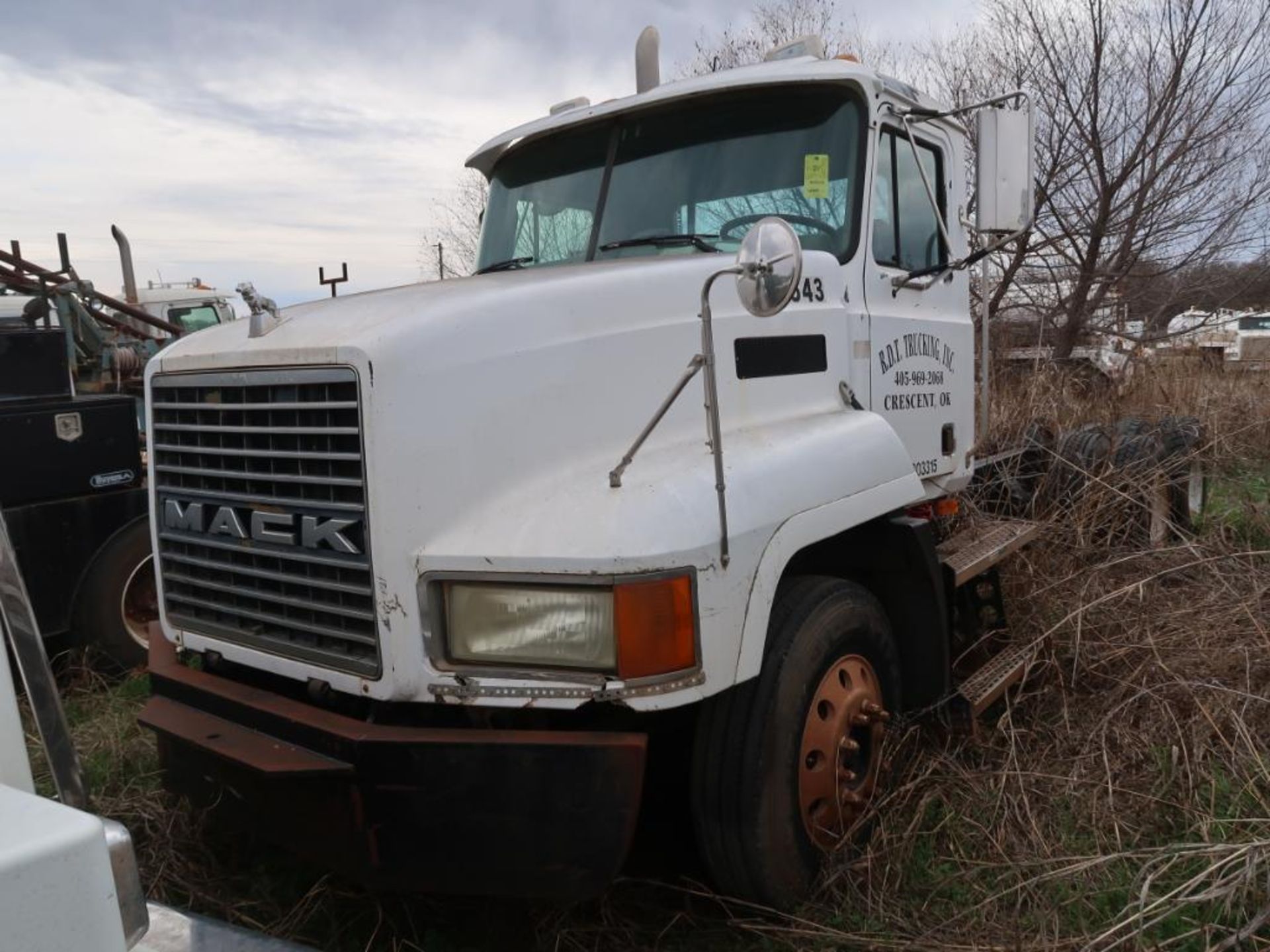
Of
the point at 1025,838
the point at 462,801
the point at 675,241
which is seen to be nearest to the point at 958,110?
the point at 675,241

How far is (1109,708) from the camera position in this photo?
395cm

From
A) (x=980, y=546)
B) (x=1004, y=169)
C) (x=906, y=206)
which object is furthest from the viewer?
(x=980, y=546)

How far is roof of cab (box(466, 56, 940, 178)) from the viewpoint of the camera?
3568 mm

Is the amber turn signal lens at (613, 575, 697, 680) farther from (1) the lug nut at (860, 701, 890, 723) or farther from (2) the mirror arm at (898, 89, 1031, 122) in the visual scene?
(2) the mirror arm at (898, 89, 1031, 122)

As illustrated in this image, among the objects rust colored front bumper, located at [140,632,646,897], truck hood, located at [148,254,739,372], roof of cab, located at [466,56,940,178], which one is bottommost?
rust colored front bumper, located at [140,632,646,897]

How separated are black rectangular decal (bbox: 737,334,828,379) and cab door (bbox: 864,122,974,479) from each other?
42cm

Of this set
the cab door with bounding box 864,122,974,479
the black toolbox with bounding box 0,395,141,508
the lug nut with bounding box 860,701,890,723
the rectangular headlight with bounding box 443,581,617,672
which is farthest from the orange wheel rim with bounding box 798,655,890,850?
the black toolbox with bounding box 0,395,141,508

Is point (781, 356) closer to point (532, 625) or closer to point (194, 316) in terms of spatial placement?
point (532, 625)

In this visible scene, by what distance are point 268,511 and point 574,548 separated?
2.98 feet

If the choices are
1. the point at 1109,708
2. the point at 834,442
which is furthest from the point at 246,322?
the point at 1109,708

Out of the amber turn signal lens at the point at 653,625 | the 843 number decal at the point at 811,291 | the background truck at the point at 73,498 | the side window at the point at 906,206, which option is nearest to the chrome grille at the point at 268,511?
the amber turn signal lens at the point at 653,625

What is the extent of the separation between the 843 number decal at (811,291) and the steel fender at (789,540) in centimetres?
66

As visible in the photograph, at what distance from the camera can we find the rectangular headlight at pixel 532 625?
2240 mm

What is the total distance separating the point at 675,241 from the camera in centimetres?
345
